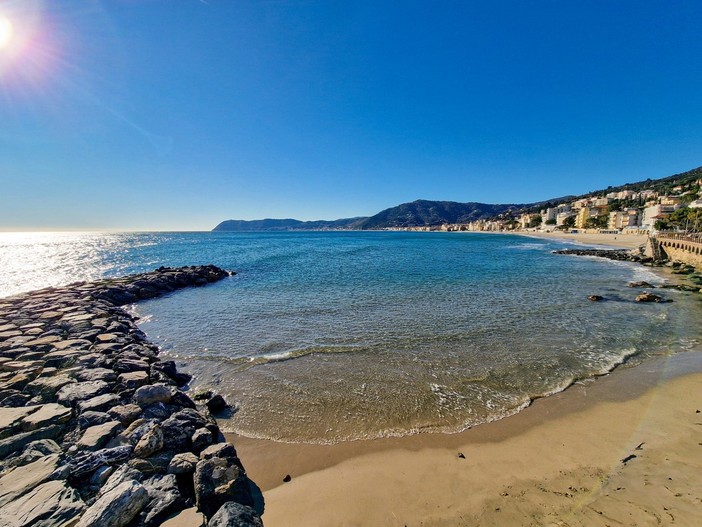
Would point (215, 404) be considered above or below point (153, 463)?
below

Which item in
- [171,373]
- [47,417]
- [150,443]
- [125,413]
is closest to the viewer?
[150,443]

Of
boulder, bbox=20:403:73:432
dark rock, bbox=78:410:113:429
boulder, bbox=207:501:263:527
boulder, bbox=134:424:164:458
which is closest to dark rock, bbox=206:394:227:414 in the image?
dark rock, bbox=78:410:113:429

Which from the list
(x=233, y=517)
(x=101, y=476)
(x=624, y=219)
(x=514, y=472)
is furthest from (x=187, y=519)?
(x=624, y=219)

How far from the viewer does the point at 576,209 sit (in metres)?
151

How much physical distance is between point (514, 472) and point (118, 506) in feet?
19.6

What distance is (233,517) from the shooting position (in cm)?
362

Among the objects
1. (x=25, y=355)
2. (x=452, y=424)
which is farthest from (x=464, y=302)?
(x=25, y=355)

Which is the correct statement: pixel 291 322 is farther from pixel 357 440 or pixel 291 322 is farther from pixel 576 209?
pixel 576 209

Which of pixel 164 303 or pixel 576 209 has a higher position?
pixel 576 209

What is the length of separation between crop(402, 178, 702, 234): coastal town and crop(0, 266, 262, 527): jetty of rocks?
75.9 meters

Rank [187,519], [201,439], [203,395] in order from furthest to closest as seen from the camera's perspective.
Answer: [203,395] < [201,439] < [187,519]

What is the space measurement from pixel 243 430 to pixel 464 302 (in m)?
13.8

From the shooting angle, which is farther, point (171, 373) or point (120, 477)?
point (171, 373)

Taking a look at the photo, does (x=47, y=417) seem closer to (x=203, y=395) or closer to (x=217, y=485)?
(x=203, y=395)
